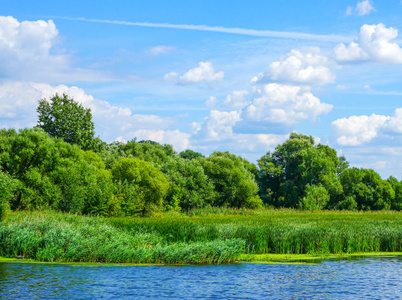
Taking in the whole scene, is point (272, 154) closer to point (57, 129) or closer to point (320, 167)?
point (320, 167)

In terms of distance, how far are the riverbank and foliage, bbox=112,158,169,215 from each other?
82.2ft

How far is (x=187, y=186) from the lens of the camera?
81.4m

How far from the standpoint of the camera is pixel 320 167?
315 feet

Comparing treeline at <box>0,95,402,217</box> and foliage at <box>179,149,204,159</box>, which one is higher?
foliage at <box>179,149,204,159</box>

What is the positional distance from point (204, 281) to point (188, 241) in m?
11.3

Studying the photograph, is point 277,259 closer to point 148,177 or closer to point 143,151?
point 148,177

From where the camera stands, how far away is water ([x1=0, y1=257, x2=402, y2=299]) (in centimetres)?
2103

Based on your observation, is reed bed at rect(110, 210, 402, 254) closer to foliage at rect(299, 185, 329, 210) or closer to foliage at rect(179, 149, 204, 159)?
foliage at rect(299, 185, 329, 210)

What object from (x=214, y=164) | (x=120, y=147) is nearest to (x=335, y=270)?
(x=214, y=164)

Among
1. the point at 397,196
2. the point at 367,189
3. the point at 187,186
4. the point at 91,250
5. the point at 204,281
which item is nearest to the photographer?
the point at 204,281

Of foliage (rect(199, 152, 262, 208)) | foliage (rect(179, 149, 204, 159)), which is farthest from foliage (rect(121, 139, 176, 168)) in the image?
foliage (rect(179, 149, 204, 159))

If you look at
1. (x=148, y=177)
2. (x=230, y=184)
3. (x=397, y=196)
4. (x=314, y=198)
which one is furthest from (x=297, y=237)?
(x=397, y=196)

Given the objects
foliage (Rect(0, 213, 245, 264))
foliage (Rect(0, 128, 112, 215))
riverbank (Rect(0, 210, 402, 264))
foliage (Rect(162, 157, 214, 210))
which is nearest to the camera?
foliage (Rect(0, 213, 245, 264))

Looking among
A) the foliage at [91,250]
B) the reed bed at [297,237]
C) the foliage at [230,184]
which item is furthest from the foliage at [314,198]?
the foliage at [91,250]
